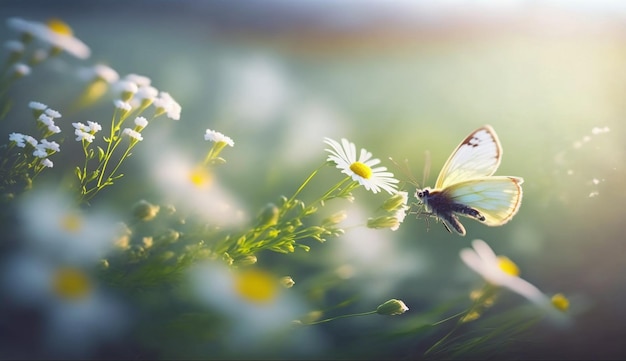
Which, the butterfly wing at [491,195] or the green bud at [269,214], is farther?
the butterfly wing at [491,195]

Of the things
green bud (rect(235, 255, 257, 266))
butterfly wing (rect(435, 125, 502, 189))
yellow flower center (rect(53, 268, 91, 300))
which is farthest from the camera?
butterfly wing (rect(435, 125, 502, 189))

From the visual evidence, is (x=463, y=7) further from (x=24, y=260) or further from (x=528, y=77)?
(x=24, y=260)

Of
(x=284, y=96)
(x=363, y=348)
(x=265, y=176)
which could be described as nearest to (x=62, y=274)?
(x=363, y=348)

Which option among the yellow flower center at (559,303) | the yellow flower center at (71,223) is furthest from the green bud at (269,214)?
the yellow flower center at (559,303)

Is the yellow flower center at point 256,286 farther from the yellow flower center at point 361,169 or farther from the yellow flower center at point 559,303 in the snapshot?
the yellow flower center at point 559,303

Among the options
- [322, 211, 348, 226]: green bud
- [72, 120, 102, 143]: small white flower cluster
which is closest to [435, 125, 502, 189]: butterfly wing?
[322, 211, 348, 226]: green bud

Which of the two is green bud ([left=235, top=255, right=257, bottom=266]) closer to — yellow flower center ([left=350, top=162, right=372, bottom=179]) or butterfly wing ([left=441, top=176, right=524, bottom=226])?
yellow flower center ([left=350, top=162, right=372, bottom=179])

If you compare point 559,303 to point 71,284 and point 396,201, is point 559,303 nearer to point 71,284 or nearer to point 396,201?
point 396,201
